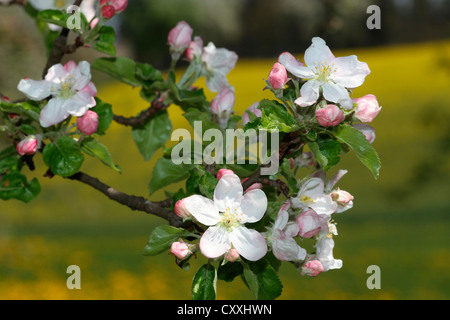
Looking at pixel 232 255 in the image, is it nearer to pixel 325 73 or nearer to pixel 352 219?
pixel 325 73

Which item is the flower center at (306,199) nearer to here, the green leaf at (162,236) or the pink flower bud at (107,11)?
the green leaf at (162,236)

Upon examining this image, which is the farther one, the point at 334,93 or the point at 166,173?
the point at 166,173

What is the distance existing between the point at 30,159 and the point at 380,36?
1010 centimetres

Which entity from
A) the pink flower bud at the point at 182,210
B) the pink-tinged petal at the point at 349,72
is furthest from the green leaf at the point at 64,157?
the pink-tinged petal at the point at 349,72

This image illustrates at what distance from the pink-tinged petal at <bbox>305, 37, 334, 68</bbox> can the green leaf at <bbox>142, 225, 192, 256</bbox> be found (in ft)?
1.01

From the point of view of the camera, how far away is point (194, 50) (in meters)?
1.07

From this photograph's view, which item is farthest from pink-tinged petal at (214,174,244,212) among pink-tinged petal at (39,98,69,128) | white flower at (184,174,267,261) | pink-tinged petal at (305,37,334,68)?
pink-tinged petal at (39,98,69,128)

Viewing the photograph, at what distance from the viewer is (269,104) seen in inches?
28.1

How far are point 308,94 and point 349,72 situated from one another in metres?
0.10

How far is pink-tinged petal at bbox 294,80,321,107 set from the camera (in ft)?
2.30

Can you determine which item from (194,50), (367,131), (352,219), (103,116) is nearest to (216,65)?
(194,50)

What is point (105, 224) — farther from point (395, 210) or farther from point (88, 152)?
point (88, 152)

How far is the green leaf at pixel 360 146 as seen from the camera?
72cm

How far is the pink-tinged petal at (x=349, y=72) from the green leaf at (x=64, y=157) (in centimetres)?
44
